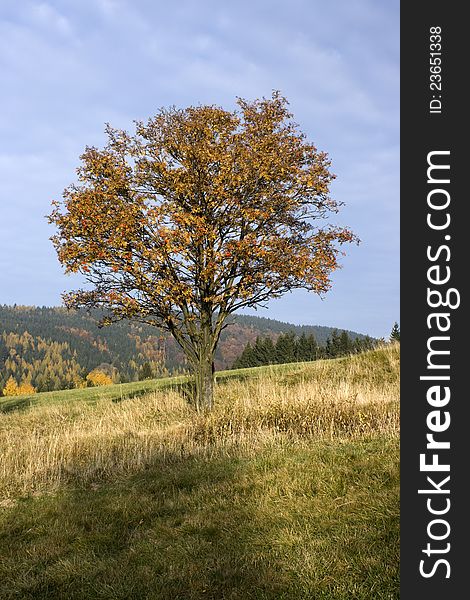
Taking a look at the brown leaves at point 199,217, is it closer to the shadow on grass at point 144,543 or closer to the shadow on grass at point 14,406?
the shadow on grass at point 144,543

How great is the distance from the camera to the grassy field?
4641 millimetres

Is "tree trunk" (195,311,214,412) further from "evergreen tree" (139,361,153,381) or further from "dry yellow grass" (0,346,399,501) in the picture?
"evergreen tree" (139,361,153,381)

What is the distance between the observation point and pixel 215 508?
21.0ft

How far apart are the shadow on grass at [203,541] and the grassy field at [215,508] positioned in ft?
0.06

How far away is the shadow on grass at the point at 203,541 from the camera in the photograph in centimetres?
448

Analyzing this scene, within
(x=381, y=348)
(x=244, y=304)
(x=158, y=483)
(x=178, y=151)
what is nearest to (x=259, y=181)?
(x=178, y=151)

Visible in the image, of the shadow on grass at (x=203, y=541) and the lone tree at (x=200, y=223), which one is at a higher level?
the lone tree at (x=200, y=223)

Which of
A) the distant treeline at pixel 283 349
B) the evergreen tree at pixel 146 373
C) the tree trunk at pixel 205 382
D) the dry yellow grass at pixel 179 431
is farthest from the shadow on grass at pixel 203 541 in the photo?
the distant treeline at pixel 283 349

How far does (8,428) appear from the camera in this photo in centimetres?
1644

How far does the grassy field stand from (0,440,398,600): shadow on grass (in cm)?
2

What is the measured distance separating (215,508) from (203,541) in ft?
3.15

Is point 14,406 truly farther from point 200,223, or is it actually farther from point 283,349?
point 283,349

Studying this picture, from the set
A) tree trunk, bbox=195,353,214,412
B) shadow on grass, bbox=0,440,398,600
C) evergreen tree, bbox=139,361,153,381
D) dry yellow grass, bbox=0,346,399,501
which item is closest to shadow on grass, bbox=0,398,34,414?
dry yellow grass, bbox=0,346,399,501

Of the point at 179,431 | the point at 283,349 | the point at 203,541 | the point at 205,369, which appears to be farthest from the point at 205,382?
the point at 283,349
